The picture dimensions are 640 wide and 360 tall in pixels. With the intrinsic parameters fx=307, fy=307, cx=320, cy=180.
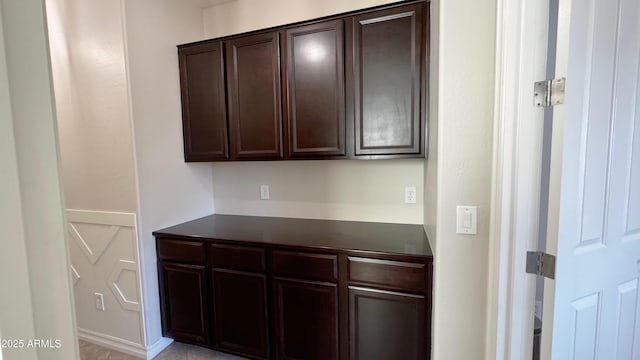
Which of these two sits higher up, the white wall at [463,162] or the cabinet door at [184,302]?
the white wall at [463,162]

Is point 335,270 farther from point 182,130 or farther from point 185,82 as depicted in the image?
point 185,82

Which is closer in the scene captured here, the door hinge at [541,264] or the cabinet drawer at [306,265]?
the door hinge at [541,264]

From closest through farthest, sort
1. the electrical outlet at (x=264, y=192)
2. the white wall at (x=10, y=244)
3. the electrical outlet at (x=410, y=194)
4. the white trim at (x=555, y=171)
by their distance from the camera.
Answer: the white wall at (x=10, y=244)
the white trim at (x=555, y=171)
the electrical outlet at (x=410, y=194)
the electrical outlet at (x=264, y=192)

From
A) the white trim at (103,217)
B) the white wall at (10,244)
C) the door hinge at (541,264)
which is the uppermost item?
the white wall at (10,244)

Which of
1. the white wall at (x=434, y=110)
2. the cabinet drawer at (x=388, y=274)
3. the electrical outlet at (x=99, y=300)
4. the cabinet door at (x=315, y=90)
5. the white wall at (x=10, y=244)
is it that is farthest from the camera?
the electrical outlet at (x=99, y=300)

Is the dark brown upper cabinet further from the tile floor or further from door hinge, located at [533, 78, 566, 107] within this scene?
the tile floor

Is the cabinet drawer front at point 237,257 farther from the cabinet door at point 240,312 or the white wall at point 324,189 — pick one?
the white wall at point 324,189

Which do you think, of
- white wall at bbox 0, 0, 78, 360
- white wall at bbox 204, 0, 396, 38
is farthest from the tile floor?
white wall at bbox 204, 0, 396, 38

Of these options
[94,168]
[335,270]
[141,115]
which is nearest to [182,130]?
[141,115]

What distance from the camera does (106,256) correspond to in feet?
7.73

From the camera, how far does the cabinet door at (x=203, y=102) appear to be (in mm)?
2344

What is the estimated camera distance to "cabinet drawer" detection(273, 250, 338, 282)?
6.07 feet

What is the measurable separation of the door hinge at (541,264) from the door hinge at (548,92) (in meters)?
0.55

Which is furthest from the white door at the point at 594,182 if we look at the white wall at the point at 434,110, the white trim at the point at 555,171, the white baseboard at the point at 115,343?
→ the white baseboard at the point at 115,343
